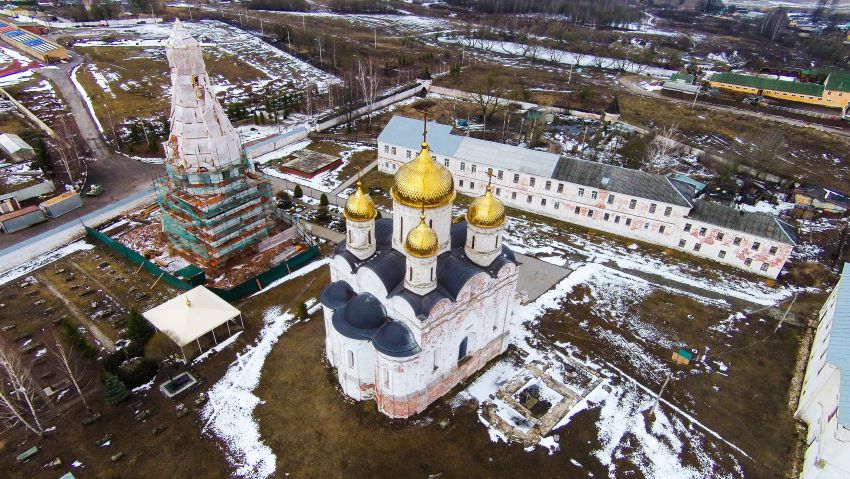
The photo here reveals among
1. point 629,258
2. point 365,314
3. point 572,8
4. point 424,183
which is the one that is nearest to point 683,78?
point 629,258

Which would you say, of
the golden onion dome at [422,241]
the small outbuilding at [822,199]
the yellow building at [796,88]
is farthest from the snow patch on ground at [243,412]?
the yellow building at [796,88]

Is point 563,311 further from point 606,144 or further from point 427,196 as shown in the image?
point 606,144

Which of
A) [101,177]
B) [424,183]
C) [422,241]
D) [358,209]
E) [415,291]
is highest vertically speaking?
[424,183]

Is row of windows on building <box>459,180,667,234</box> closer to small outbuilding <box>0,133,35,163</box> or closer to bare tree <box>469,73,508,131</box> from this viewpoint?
bare tree <box>469,73,508,131</box>

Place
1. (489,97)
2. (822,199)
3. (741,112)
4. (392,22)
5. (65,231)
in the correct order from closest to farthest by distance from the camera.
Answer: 1. (65,231)
2. (822,199)
3. (489,97)
4. (741,112)
5. (392,22)

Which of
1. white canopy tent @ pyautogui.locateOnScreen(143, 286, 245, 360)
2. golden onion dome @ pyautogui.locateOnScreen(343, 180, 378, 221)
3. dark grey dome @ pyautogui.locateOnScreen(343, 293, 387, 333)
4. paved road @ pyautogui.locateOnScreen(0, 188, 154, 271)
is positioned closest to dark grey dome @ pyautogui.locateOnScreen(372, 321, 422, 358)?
dark grey dome @ pyautogui.locateOnScreen(343, 293, 387, 333)

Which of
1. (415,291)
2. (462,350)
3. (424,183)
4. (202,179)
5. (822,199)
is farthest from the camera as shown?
(822,199)

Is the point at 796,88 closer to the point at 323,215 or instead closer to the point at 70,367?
the point at 323,215

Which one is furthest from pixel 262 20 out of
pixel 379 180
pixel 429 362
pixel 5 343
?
pixel 429 362
